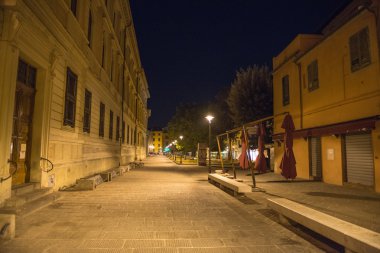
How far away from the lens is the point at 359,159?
12.1 meters

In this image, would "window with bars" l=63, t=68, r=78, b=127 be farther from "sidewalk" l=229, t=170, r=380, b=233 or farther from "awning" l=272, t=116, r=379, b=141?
"awning" l=272, t=116, r=379, b=141

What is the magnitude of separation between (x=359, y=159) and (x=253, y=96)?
1486 centimetres

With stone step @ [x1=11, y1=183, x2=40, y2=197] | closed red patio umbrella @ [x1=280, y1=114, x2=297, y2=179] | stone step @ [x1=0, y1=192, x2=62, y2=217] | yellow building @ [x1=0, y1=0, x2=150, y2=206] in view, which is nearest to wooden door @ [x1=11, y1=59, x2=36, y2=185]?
yellow building @ [x1=0, y1=0, x2=150, y2=206]

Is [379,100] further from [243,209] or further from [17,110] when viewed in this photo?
[17,110]

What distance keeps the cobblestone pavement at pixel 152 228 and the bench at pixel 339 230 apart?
344mm

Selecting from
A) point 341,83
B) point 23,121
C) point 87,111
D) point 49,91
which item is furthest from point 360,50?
point 23,121

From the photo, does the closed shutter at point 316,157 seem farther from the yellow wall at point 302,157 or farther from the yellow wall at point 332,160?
the yellow wall at point 332,160

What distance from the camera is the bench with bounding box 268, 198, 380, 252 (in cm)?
378

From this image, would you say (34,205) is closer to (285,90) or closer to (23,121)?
(23,121)

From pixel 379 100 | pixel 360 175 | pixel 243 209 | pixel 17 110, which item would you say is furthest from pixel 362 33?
pixel 17 110

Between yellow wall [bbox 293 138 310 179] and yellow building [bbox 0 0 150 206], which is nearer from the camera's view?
yellow building [bbox 0 0 150 206]

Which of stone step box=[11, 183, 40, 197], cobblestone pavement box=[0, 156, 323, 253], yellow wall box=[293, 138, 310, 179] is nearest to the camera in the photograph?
cobblestone pavement box=[0, 156, 323, 253]

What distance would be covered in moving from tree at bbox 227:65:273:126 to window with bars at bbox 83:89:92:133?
15921 mm

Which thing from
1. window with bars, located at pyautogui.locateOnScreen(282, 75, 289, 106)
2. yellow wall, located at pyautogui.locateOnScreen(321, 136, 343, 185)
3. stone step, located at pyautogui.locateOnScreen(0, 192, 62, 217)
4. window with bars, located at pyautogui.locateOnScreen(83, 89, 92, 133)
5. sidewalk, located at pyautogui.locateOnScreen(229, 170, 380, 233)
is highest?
window with bars, located at pyautogui.locateOnScreen(282, 75, 289, 106)
